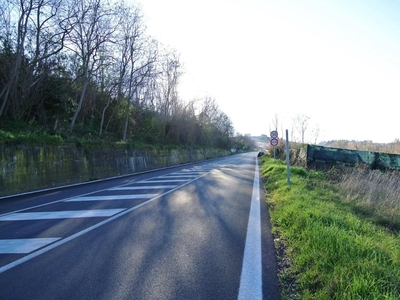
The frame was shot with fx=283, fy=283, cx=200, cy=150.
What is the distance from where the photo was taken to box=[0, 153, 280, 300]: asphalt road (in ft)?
10.8

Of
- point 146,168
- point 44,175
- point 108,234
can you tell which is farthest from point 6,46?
point 108,234

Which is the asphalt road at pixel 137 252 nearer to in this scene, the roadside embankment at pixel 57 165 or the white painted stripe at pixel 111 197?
the white painted stripe at pixel 111 197

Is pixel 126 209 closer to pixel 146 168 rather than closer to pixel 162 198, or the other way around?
pixel 162 198

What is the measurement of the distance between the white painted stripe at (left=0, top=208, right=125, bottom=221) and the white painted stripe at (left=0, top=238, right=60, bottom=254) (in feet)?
5.20

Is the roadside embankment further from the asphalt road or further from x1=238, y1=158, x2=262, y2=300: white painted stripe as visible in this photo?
x1=238, y1=158, x2=262, y2=300: white painted stripe

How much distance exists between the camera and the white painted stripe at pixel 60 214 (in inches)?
261

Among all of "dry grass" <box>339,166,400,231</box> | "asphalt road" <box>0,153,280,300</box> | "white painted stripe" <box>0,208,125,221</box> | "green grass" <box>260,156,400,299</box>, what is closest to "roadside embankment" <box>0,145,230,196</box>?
"asphalt road" <box>0,153,280,300</box>

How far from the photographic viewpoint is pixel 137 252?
14.4 ft

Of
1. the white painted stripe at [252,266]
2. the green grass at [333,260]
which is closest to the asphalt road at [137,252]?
the white painted stripe at [252,266]

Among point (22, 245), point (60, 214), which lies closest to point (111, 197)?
point (60, 214)

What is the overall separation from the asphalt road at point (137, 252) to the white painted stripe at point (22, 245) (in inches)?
0.6

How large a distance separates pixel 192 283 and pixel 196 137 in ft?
169

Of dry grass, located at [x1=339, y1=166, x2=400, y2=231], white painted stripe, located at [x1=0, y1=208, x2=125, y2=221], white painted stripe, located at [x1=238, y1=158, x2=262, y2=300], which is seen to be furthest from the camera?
dry grass, located at [x1=339, y1=166, x2=400, y2=231]

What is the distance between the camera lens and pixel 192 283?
3412 millimetres
